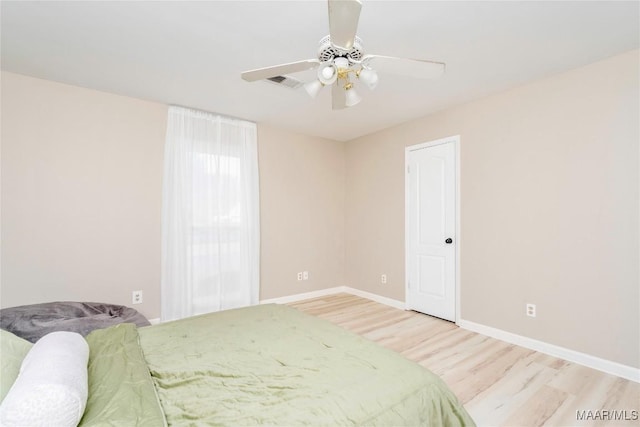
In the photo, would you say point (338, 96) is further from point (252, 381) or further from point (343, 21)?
point (252, 381)

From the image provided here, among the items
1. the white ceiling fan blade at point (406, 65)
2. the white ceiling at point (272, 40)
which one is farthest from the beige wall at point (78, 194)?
the white ceiling fan blade at point (406, 65)

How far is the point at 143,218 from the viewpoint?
321 cm

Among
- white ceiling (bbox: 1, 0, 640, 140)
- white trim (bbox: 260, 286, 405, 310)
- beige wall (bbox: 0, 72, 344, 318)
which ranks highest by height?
white ceiling (bbox: 1, 0, 640, 140)

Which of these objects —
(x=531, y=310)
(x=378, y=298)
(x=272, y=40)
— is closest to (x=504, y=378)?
(x=531, y=310)

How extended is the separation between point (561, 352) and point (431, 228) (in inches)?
64.6

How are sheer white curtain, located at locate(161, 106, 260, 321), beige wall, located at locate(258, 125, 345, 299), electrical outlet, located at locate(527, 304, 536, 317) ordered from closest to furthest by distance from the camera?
electrical outlet, located at locate(527, 304, 536, 317) → sheer white curtain, located at locate(161, 106, 260, 321) → beige wall, located at locate(258, 125, 345, 299)

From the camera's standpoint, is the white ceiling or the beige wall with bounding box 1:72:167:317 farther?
the beige wall with bounding box 1:72:167:317

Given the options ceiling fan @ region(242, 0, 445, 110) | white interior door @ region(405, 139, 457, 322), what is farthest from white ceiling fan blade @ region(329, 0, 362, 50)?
white interior door @ region(405, 139, 457, 322)

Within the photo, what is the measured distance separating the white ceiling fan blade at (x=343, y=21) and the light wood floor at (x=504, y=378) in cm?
226

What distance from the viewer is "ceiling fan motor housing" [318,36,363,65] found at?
1.60 metres

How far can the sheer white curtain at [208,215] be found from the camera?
3.35 m

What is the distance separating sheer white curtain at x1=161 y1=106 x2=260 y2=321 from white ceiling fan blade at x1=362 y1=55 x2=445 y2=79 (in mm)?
2473

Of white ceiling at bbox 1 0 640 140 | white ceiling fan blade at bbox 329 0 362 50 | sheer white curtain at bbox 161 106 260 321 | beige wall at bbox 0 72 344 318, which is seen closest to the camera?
white ceiling fan blade at bbox 329 0 362 50

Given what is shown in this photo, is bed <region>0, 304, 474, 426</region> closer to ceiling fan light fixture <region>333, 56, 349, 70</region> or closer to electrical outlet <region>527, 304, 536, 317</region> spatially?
ceiling fan light fixture <region>333, 56, 349, 70</region>
